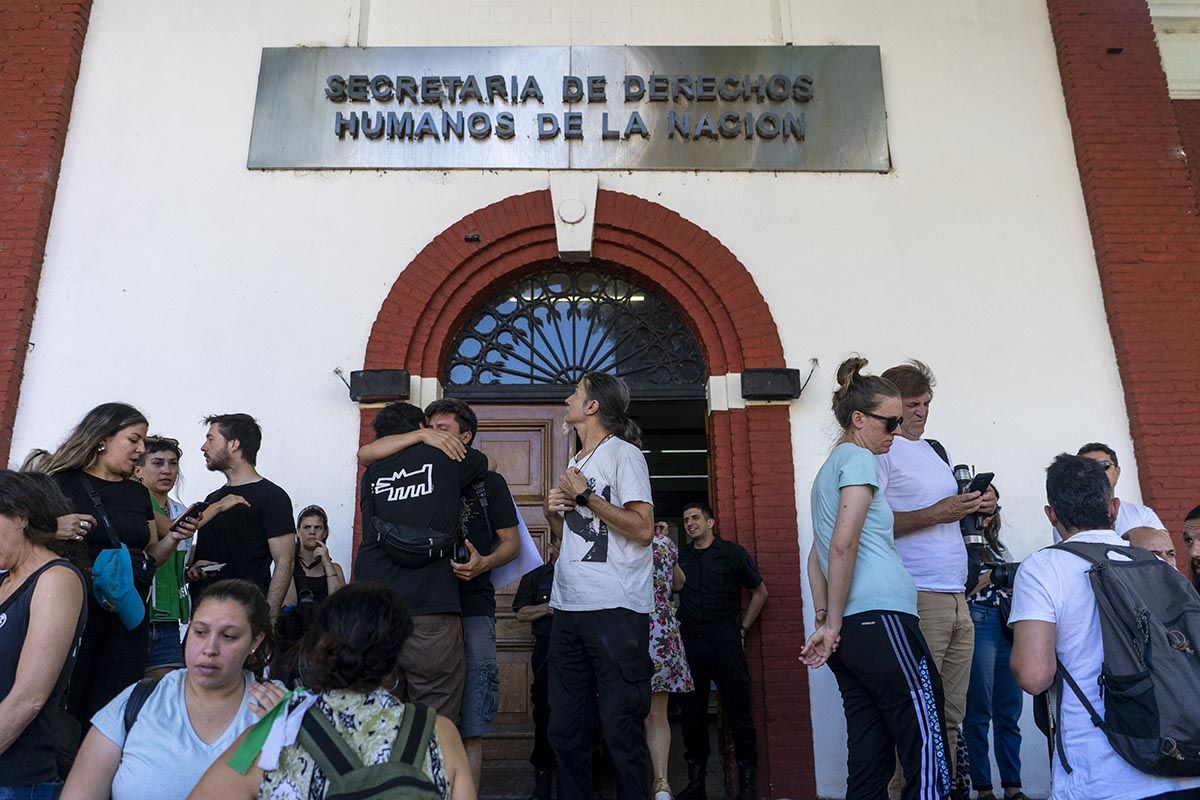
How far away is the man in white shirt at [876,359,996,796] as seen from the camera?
3996 millimetres

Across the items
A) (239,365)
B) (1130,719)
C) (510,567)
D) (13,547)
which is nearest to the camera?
(1130,719)

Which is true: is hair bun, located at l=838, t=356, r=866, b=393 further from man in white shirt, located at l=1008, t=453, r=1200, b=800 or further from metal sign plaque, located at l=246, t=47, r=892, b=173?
metal sign plaque, located at l=246, t=47, r=892, b=173

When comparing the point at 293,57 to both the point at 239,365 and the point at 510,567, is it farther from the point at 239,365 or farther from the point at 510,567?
the point at 510,567

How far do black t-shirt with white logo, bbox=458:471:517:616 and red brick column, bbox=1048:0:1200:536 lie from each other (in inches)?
173

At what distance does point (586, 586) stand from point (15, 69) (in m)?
6.10

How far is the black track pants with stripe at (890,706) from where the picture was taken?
10.5ft

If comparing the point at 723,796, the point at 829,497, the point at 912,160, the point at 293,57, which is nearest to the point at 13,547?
the point at 829,497

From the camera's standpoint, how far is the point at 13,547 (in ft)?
9.87

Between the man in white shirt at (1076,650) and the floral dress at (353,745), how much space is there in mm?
1794

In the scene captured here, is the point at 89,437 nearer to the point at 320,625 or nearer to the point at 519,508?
the point at 320,625

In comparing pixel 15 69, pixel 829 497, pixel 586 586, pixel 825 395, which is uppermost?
pixel 15 69

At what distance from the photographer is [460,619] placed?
3898 mm

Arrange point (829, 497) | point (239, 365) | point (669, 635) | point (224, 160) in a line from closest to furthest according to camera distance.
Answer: point (829, 497)
point (669, 635)
point (239, 365)
point (224, 160)

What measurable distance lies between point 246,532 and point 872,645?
2.83 metres
